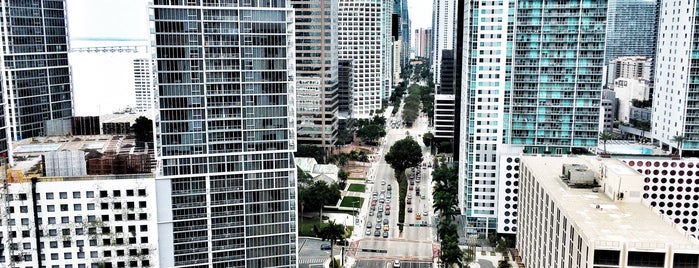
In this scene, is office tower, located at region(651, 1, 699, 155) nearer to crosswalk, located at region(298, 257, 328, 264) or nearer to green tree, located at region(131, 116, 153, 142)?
crosswalk, located at region(298, 257, 328, 264)

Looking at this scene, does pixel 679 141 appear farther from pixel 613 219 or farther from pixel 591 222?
pixel 591 222

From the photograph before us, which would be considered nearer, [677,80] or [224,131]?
[224,131]

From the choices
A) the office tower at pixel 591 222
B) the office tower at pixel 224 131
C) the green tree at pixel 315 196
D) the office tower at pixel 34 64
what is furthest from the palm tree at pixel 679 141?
the office tower at pixel 34 64

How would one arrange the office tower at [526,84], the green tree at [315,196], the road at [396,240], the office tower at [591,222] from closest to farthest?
the office tower at [591,222], the road at [396,240], the office tower at [526,84], the green tree at [315,196]

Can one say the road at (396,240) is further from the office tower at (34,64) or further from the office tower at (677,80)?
the office tower at (34,64)

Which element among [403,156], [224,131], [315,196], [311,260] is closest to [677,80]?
[403,156]
